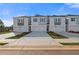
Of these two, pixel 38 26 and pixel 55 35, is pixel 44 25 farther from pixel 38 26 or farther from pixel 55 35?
pixel 55 35

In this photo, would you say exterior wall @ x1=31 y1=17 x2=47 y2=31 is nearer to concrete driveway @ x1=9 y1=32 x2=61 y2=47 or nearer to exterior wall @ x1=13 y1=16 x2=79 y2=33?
exterior wall @ x1=13 y1=16 x2=79 y2=33

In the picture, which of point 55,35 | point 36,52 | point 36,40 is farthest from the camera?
point 55,35

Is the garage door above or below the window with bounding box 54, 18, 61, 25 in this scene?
below

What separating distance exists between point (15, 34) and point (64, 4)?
1.20m

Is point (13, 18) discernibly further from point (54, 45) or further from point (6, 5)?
point (54, 45)

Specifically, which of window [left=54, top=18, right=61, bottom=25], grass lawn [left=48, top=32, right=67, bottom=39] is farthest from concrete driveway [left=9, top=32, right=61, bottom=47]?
window [left=54, top=18, right=61, bottom=25]

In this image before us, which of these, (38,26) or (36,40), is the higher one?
(38,26)

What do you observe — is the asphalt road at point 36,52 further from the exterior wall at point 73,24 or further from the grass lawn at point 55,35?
the exterior wall at point 73,24

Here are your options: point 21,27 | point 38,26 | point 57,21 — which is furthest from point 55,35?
point 21,27

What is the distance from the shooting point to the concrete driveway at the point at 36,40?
6.52m

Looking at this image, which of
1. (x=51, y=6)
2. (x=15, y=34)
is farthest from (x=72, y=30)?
(x=15, y=34)

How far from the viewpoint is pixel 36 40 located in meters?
6.61

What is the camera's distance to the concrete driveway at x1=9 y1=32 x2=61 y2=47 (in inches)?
257

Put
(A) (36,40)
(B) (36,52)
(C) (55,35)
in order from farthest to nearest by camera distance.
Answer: (C) (55,35), (A) (36,40), (B) (36,52)
